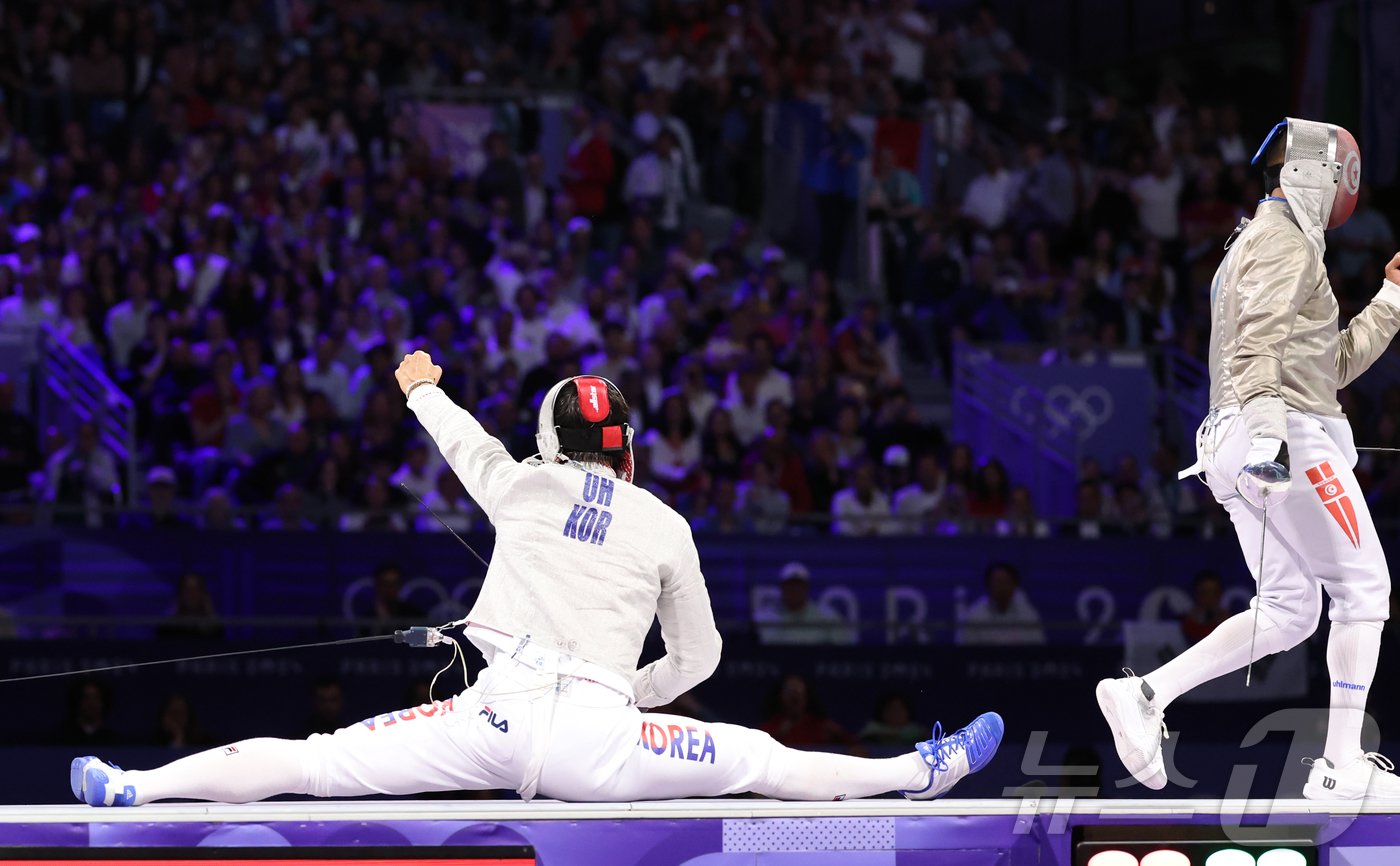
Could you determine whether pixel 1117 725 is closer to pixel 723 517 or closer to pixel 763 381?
pixel 723 517

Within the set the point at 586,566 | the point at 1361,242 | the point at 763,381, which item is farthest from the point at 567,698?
the point at 1361,242

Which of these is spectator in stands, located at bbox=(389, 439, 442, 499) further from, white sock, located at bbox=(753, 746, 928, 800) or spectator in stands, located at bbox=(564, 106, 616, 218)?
white sock, located at bbox=(753, 746, 928, 800)

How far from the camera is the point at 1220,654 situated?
522 cm

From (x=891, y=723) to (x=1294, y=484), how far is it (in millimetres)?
4324

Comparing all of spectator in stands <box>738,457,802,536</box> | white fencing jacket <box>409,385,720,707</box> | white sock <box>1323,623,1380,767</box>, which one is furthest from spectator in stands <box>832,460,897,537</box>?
white fencing jacket <box>409,385,720,707</box>

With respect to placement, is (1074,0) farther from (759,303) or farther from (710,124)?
(759,303)

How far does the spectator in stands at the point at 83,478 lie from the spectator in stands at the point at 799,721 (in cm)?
424

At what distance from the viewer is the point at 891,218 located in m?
13.7

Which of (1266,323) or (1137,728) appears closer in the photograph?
(1266,323)

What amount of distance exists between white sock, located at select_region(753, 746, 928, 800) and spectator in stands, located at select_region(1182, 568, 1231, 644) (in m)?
5.57

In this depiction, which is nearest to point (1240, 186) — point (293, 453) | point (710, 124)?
point (710, 124)

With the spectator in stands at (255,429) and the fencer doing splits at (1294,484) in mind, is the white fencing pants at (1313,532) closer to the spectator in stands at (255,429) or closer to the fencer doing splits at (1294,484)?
the fencer doing splits at (1294,484)

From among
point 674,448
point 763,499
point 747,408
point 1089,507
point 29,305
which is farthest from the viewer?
point 29,305

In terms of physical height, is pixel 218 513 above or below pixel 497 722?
below
